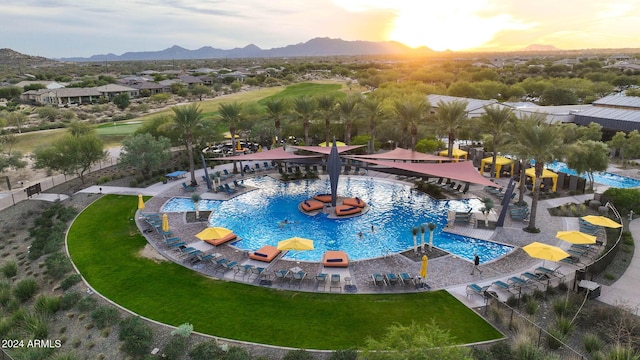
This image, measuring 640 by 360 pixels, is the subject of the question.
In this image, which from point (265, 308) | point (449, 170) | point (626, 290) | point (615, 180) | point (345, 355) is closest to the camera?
point (345, 355)

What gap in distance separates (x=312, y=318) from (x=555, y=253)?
37.8ft

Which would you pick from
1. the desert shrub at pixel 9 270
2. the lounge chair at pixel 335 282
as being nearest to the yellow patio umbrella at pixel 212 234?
the lounge chair at pixel 335 282

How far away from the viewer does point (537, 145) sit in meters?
23.4

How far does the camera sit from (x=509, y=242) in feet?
74.1

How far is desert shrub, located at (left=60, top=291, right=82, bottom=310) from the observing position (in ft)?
56.1

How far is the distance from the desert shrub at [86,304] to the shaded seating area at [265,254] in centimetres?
751

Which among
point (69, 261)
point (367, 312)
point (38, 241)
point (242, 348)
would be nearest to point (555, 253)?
point (367, 312)

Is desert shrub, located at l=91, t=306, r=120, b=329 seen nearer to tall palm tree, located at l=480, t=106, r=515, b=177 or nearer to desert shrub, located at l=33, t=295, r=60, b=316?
desert shrub, located at l=33, t=295, r=60, b=316

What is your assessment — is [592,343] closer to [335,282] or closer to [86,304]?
[335,282]

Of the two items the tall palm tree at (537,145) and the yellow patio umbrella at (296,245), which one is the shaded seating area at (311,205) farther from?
the tall palm tree at (537,145)

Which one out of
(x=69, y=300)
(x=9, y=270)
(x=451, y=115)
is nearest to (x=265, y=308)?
(x=69, y=300)

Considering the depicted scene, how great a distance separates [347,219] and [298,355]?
47.1 feet

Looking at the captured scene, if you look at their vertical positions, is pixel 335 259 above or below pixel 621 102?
below

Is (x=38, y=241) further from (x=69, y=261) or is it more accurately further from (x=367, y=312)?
(x=367, y=312)
